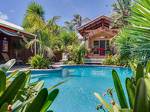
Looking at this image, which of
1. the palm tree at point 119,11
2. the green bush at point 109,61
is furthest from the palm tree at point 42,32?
the palm tree at point 119,11

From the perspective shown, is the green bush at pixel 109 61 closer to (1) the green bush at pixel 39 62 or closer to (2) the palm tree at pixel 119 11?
(1) the green bush at pixel 39 62

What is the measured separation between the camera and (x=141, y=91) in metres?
1.06

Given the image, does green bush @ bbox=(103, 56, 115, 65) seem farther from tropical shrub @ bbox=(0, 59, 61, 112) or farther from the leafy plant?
tropical shrub @ bbox=(0, 59, 61, 112)

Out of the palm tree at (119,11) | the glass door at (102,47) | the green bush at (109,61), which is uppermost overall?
the palm tree at (119,11)

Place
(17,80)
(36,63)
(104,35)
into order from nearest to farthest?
(17,80) → (36,63) → (104,35)

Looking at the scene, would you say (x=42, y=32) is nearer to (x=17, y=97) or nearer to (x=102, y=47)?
(x=102, y=47)

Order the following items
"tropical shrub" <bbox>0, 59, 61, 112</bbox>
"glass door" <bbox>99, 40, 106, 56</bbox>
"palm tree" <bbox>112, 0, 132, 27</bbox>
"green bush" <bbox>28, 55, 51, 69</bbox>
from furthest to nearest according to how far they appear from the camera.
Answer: "palm tree" <bbox>112, 0, 132, 27</bbox> < "glass door" <bbox>99, 40, 106, 56</bbox> < "green bush" <bbox>28, 55, 51, 69</bbox> < "tropical shrub" <bbox>0, 59, 61, 112</bbox>

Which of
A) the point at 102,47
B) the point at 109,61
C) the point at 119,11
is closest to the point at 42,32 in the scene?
the point at 109,61

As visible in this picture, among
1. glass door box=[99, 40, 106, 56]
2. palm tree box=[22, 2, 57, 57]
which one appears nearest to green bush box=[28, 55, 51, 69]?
palm tree box=[22, 2, 57, 57]

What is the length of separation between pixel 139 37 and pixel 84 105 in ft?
23.4

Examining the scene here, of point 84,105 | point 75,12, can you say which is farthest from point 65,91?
point 75,12

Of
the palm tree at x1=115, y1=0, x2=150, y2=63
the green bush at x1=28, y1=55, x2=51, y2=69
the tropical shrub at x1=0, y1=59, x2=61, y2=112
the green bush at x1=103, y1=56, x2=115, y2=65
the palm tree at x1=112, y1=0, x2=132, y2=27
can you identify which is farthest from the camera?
the palm tree at x1=112, y1=0, x2=132, y2=27

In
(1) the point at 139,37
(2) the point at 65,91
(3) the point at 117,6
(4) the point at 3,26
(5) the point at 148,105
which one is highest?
(3) the point at 117,6

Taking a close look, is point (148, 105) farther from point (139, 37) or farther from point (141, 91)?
point (139, 37)
